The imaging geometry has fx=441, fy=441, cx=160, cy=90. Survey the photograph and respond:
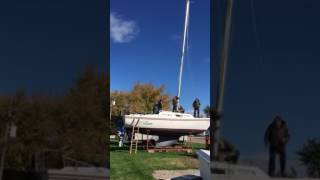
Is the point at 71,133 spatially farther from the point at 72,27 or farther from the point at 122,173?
the point at 122,173

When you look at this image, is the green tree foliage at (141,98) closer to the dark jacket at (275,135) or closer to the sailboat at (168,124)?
the sailboat at (168,124)

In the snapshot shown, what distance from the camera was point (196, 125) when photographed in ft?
41.9

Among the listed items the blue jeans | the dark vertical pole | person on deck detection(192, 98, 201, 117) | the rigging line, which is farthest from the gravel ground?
person on deck detection(192, 98, 201, 117)

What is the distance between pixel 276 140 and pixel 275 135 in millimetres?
32

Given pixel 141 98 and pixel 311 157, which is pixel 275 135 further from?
pixel 141 98

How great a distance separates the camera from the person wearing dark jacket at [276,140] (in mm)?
2723

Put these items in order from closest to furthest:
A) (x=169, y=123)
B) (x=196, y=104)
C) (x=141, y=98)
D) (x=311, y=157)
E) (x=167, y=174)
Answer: (x=311, y=157) → (x=167, y=174) → (x=196, y=104) → (x=169, y=123) → (x=141, y=98)

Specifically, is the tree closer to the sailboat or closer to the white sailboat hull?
the sailboat

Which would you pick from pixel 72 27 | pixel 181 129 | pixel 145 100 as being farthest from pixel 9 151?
pixel 145 100

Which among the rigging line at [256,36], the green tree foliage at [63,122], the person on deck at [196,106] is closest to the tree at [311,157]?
the rigging line at [256,36]

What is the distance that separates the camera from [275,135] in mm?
2758

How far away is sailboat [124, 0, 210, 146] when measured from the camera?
40.9 ft

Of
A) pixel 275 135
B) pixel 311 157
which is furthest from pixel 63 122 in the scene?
pixel 311 157

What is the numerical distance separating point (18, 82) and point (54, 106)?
291 millimetres
